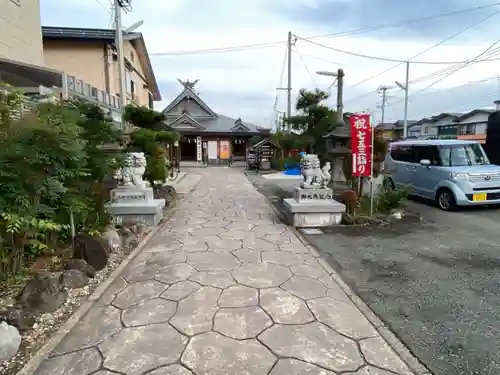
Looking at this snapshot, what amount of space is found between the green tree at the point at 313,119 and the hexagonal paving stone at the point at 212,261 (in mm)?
8644

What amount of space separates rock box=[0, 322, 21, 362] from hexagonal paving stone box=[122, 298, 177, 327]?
772 mm

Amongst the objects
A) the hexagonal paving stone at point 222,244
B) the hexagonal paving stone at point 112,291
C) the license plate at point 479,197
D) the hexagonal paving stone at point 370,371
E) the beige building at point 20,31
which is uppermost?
the beige building at point 20,31

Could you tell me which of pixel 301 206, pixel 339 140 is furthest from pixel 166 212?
pixel 339 140

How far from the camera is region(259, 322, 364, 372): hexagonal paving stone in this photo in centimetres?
229

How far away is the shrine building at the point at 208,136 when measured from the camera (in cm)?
2603

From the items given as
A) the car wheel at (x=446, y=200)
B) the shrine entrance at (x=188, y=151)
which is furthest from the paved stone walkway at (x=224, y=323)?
the shrine entrance at (x=188, y=151)

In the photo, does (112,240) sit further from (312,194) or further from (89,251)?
(312,194)

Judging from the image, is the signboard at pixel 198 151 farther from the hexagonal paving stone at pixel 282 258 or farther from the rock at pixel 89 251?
the rock at pixel 89 251

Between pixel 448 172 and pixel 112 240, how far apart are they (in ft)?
24.8

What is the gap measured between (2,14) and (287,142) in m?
12.9

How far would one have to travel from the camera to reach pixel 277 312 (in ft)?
9.70

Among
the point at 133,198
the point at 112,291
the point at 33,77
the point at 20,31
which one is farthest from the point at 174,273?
the point at 20,31

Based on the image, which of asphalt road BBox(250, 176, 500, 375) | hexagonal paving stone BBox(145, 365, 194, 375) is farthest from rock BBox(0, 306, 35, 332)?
asphalt road BBox(250, 176, 500, 375)

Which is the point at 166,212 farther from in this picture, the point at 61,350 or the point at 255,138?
the point at 255,138
